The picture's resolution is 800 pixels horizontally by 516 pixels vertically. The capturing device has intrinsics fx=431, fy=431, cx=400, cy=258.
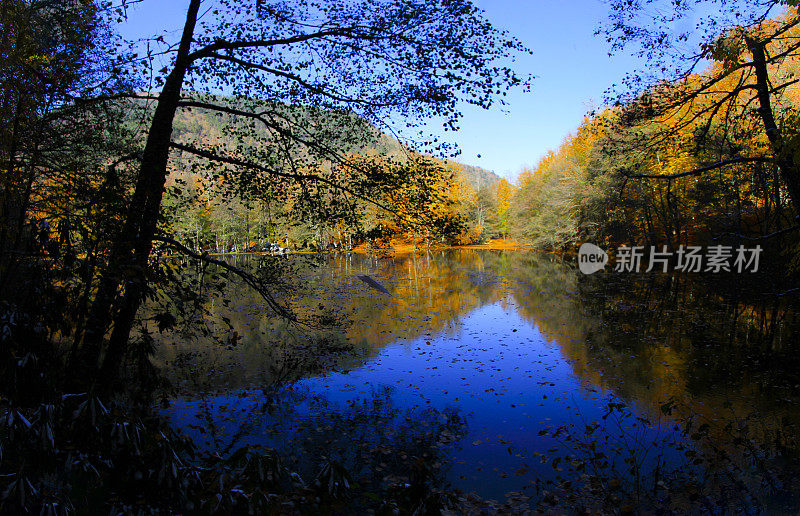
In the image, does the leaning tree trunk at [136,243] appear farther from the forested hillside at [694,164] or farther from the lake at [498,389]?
the forested hillside at [694,164]

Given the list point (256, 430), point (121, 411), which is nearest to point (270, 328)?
point (256, 430)

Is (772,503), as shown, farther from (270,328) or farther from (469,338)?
(270,328)

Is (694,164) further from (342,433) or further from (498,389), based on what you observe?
(342,433)

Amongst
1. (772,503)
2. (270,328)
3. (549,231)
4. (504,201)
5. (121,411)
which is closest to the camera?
(121,411)

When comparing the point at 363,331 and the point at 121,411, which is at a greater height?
the point at 121,411

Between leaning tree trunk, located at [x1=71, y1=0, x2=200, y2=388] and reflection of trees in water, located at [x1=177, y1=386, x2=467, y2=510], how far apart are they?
83.7 inches

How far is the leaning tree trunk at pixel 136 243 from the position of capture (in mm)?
4684

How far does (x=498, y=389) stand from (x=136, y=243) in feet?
22.7

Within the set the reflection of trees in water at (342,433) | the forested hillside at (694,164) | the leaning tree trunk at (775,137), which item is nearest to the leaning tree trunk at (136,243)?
the reflection of trees in water at (342,433)

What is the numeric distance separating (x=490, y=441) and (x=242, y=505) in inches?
173

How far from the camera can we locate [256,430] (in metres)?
6.89

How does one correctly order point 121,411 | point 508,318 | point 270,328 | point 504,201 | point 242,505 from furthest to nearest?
point 504,201 < point 508,318 < point 270,328 < point 121,411 < point 242,505

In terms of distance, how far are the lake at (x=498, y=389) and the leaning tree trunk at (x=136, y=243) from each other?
→ 3.42 feet

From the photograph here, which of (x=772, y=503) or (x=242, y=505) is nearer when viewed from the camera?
(x=242, y=505)
